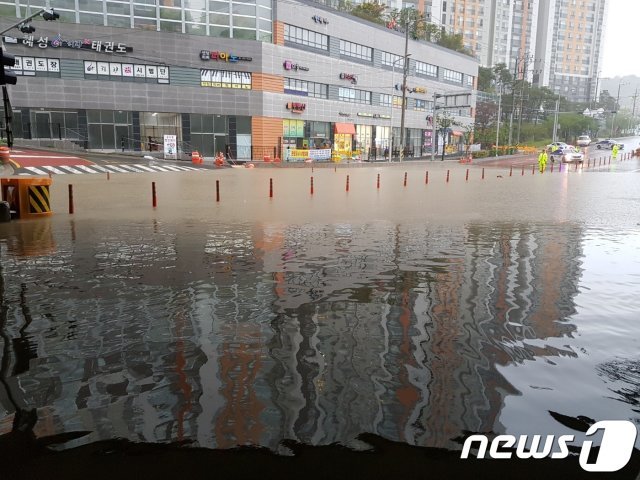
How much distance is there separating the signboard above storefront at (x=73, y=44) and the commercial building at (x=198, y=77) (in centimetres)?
9

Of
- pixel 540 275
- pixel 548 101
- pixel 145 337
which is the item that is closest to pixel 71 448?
pixel 145 337

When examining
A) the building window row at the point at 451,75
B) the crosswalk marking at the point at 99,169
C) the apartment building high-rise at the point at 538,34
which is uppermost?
the apartment building high-rise at the point at 538,34

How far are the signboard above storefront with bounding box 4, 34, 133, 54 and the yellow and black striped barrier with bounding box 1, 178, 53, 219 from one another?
135 feet

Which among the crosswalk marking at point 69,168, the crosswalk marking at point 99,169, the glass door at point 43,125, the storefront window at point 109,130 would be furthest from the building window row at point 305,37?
the crosswalk marking at point 69,168

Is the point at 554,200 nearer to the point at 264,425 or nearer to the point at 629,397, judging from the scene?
the point at 629,397

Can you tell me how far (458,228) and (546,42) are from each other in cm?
19188

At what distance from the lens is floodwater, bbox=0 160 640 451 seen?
13.7 feet

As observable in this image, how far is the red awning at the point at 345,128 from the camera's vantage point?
232 ft

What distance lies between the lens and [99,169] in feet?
131

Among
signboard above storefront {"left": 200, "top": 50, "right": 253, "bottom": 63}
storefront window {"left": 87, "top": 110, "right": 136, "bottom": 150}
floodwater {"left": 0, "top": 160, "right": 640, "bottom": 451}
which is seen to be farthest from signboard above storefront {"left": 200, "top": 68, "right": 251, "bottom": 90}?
floodwater {"left": 0, "top": 160, "right": 640, "bottom": 451}

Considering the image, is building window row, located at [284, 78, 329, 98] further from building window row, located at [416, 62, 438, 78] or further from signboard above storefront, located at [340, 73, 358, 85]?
building window row, located at [416, 62, 438, 78]

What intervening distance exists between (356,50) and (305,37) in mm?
10018

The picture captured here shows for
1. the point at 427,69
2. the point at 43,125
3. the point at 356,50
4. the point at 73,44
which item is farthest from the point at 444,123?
the point at 43,125

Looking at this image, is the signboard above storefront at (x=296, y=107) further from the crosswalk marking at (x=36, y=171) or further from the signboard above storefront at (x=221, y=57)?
the crosswalk marking at (x=36, y=171)
